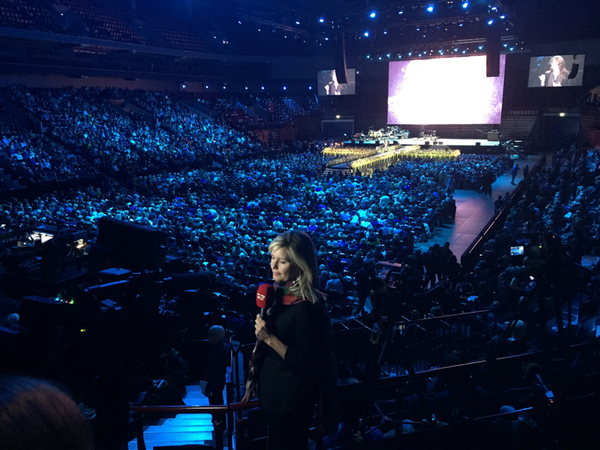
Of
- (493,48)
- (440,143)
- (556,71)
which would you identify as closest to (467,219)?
(493,48)

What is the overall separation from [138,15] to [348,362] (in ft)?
129

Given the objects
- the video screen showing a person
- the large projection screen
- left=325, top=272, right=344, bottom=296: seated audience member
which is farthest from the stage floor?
left=325, top=272, right=344, bottom=296: seated audience member

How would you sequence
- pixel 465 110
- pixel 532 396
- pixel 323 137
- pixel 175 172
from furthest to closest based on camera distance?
pixel 323 137, pixel 465 110, pixel 175 172, pixel 532 396

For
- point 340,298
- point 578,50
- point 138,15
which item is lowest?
point 340,298

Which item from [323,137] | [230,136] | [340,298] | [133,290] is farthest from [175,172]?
[323,137]

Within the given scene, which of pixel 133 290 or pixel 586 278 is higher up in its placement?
pixel 133 290

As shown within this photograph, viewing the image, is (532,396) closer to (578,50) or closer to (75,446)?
(75,446)

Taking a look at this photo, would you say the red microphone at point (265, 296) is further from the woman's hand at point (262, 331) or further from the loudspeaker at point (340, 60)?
the loudspeaker at point (340, 60)

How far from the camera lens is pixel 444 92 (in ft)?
123

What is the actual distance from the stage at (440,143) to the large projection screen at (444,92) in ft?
6.99

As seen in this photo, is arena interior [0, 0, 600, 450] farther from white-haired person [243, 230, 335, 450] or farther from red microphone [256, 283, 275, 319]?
red microphone [256, 283, 275, 319]

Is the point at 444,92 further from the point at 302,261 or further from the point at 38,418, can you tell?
the point at 38,418

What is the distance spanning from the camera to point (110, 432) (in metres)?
Answer: 2.99

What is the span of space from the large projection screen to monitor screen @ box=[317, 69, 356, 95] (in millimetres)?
5085
